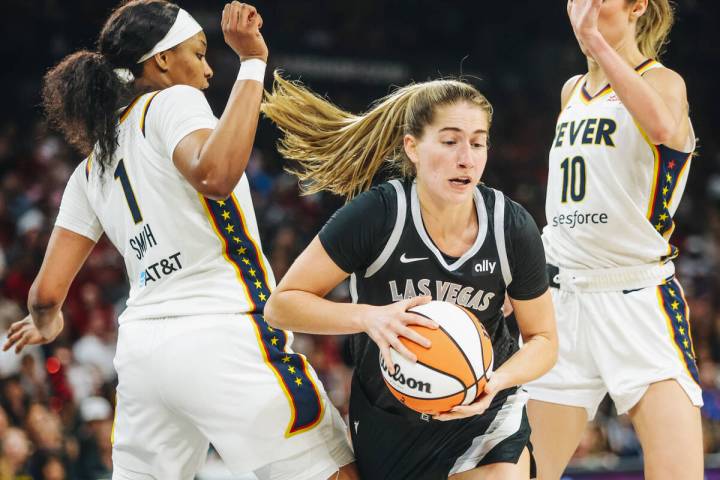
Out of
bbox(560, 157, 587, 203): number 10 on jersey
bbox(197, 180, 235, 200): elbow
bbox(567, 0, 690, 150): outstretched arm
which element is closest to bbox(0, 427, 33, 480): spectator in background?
bbox(197, 180, 235, 200): elbow

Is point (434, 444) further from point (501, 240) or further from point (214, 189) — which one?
point (214, 189)

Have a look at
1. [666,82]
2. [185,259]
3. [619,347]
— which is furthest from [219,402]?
[666,82]

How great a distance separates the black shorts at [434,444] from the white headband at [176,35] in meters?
1.44

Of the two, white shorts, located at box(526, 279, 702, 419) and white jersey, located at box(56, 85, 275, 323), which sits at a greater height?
white jersey, located at box(56, 85, 275, 323)

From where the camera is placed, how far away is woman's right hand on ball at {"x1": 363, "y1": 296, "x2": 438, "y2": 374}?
2762 mm

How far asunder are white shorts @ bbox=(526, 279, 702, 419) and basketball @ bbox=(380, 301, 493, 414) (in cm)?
99

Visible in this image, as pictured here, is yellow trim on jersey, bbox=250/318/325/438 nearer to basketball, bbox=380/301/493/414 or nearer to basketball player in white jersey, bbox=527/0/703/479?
basketball, bbox=380/301/493/414

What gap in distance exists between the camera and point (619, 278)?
3.73 meters

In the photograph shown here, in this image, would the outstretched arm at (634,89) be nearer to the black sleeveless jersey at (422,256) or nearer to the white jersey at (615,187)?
the white jersey at (615,187)

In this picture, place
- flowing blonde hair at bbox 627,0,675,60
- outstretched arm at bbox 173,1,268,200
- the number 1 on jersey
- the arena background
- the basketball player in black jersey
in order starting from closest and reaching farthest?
outstretched arm at bbox 173,1,268,200 < the basketball player in black jersey < the number 1 on jersey < flowing blonde hair at bbox 627,0,675,60 < the arena background

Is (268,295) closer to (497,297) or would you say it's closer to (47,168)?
(497,297)

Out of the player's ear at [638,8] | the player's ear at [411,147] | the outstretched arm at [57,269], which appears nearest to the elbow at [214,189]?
the player's ear at [411,147]

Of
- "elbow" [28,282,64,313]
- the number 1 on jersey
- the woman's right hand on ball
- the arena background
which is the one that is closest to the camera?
the woman's right hand on ball

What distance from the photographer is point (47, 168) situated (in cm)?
1110
